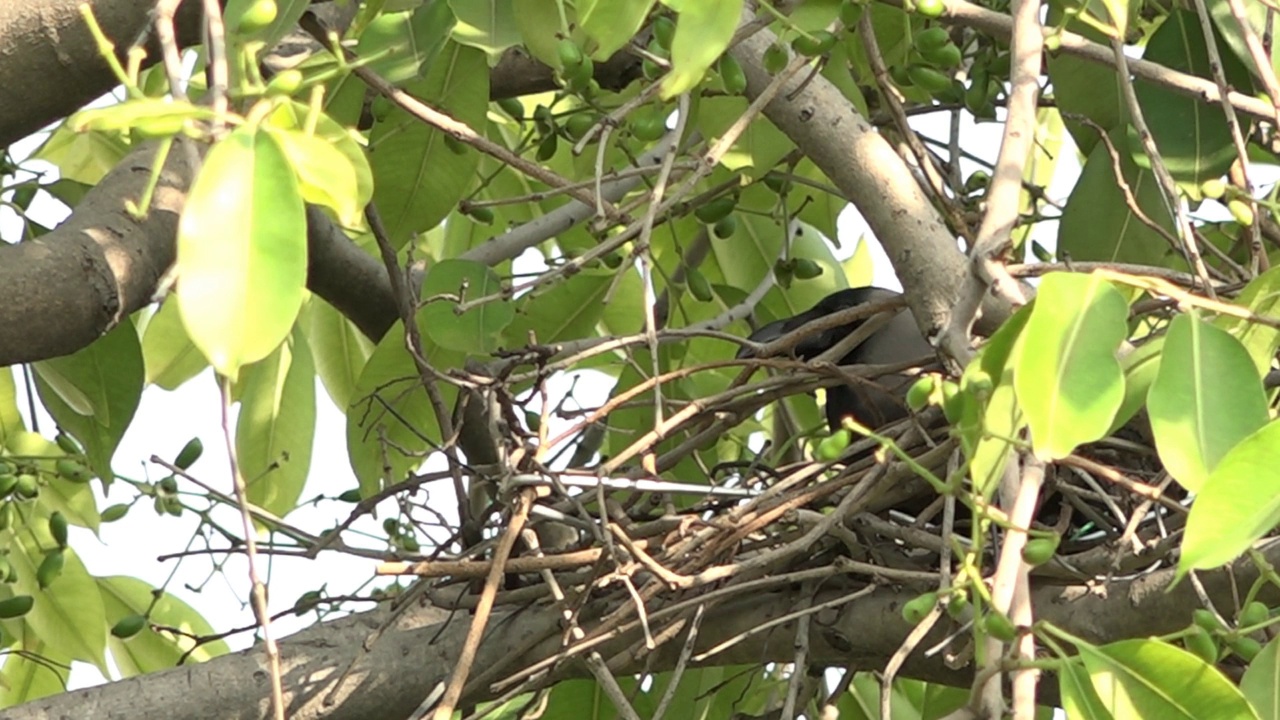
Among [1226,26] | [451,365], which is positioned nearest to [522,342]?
[451,365]

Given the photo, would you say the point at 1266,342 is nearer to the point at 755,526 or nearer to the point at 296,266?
the point at 755,526

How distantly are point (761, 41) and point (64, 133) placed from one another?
52.8 inches

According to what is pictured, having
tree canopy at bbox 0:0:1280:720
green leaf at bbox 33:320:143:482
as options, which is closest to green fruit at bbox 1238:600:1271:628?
tree canopy at bbox 0:0:1280:720

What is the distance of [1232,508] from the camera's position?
2.57 feet

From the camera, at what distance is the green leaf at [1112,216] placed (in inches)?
65.8

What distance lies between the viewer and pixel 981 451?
95cm

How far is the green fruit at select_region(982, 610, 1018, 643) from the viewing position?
0.85 m

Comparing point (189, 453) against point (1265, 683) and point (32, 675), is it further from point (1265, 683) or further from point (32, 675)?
point (1265, 683)

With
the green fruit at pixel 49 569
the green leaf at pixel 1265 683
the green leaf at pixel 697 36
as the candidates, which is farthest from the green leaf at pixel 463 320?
the green leaf at pixel 1265 683

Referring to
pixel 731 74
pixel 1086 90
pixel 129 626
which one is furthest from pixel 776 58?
pixel 129 626

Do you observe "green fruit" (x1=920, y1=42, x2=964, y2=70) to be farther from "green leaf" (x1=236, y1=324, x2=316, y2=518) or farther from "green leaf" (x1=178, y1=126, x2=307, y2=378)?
"green leaf" (x1=236, y1=324, x2=316, y2=518)

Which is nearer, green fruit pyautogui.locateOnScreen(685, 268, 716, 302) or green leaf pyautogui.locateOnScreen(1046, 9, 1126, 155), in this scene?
green leaf pyautogui.locateOnScreen(1046, 9, 1126, 155)

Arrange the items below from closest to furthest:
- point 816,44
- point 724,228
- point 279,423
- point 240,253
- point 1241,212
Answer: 1. point 240,253
2. point 1241,212
3. point 816,44
4. point 724,228
5. point 279,423

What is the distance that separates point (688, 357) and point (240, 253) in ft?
5.15
